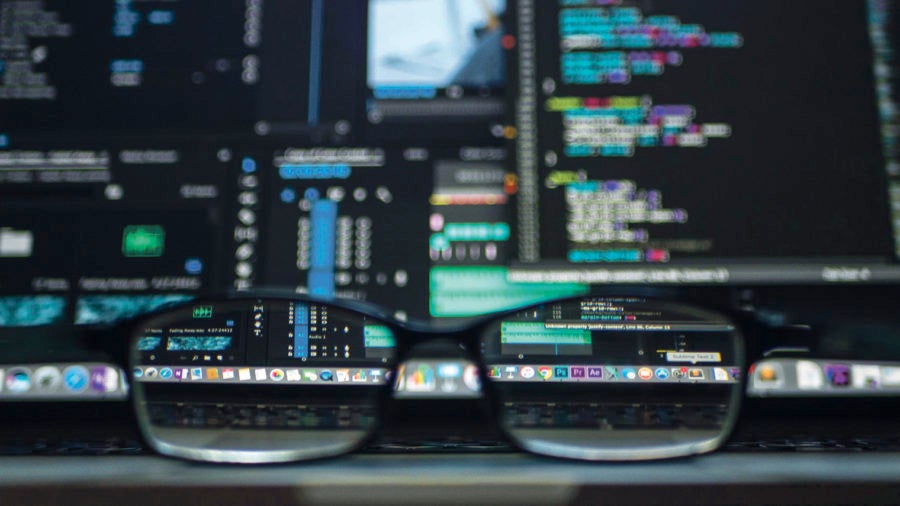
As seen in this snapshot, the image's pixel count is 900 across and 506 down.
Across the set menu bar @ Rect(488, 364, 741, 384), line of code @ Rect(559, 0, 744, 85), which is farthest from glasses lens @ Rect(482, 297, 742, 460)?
line of code @ Rect(559, 0, 744, 85)

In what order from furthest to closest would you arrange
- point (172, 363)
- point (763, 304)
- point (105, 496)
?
point (763, 304) < point (172, 363) < point (105, 496)

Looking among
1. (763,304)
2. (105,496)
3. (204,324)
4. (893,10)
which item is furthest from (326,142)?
(893,10)

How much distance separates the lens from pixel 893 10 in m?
0.50

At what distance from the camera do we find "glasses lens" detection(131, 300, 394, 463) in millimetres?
343

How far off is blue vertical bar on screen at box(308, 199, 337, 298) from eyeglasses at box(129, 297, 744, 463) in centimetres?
10

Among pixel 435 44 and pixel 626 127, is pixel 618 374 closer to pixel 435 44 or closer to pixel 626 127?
pixel 626 127

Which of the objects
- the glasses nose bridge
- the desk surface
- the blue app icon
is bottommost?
the desk surface

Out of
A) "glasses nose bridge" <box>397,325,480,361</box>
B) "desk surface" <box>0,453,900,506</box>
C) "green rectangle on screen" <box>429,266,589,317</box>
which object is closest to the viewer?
"desk surface" <box>0,453,900,506</box>

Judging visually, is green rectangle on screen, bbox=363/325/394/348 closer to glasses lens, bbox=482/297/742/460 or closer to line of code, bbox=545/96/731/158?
glasses lens, bbox=482/297/742/460

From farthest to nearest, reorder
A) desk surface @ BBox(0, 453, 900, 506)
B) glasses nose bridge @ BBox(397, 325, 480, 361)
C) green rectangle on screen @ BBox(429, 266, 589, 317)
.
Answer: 1. green rectangle on screen @ BBox(429, 266, 589, 317)
2. glasses nose bridge @ BBox(397, 325, 480, 361)
3. desk surface @ BBox(0, 453, 900, 506)

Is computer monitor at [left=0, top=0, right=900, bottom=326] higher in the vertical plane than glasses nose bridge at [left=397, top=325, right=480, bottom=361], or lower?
higher

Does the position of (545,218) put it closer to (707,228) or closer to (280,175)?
(707,228)

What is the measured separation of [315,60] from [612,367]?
411 mm

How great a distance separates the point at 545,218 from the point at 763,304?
22 centimetres
